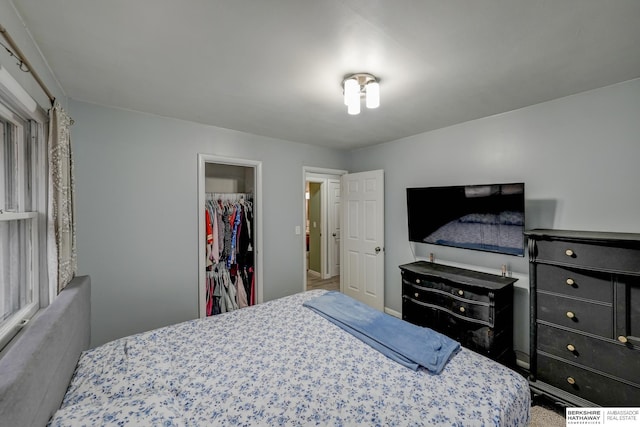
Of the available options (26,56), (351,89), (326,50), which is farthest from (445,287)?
(26,56)

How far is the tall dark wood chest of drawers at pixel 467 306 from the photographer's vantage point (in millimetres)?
2299

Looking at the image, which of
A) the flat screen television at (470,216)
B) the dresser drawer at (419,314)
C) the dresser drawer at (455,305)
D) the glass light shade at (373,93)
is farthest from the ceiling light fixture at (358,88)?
the dresser drawer at (419,314)

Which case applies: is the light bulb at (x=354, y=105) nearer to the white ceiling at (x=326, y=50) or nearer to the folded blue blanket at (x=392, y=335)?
the white ceiling at (x=326, y=50)

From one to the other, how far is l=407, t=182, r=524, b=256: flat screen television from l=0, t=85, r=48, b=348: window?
3145 mm

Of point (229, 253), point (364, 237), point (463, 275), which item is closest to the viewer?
point (463, 275)

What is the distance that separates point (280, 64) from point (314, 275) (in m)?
4.59

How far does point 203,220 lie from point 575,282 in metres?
3.23

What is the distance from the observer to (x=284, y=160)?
3494mm

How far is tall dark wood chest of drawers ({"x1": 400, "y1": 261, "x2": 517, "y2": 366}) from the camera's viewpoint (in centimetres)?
230

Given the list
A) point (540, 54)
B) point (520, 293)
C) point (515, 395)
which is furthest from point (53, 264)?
point (520, 293)

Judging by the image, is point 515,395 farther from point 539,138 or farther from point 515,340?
point 539,138

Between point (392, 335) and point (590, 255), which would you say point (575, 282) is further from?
point (392, 335)

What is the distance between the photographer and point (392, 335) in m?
1.74

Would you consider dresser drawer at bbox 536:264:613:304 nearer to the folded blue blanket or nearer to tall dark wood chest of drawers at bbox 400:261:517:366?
tall dark wood chest of drawers at bbox 400:261:517:366
